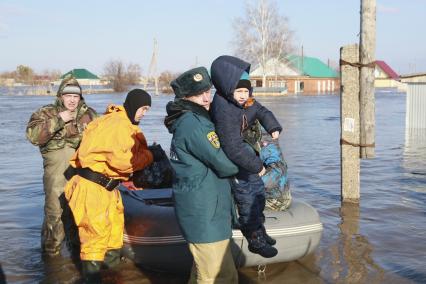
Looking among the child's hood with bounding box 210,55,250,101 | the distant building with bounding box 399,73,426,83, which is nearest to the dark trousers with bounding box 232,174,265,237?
the child's hood with bounding box 210,55,250,101

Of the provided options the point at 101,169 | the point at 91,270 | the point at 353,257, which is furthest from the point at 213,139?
the point at 353,257

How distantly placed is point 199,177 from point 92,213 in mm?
1313

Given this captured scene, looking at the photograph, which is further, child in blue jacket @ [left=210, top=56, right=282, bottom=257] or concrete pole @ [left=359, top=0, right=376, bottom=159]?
concrete pole @ [left=359, top=0, right=376, bottom=159]

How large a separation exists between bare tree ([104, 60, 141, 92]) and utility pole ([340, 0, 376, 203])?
74801 millimetres

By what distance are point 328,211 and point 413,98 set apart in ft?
41.8

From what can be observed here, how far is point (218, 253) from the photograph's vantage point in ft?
11.8

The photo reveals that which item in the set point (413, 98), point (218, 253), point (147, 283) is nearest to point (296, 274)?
point (147, 283)

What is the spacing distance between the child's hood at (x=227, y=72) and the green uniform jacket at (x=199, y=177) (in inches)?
10.2

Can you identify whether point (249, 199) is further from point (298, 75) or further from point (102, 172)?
point (298, 75)

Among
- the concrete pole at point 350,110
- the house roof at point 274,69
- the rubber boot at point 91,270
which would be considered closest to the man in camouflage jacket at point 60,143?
the rubber boot at point 91,270

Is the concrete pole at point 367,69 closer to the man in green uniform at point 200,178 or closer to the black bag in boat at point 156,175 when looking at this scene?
the black bag in boat at point 156,175

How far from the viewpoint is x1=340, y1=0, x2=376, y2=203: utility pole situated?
7.21 meters

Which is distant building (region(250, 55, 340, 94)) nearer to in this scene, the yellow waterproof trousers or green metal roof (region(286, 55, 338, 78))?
green metal roof (region(286, 55, 338, 78))

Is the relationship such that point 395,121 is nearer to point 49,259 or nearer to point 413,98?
point 413,98
